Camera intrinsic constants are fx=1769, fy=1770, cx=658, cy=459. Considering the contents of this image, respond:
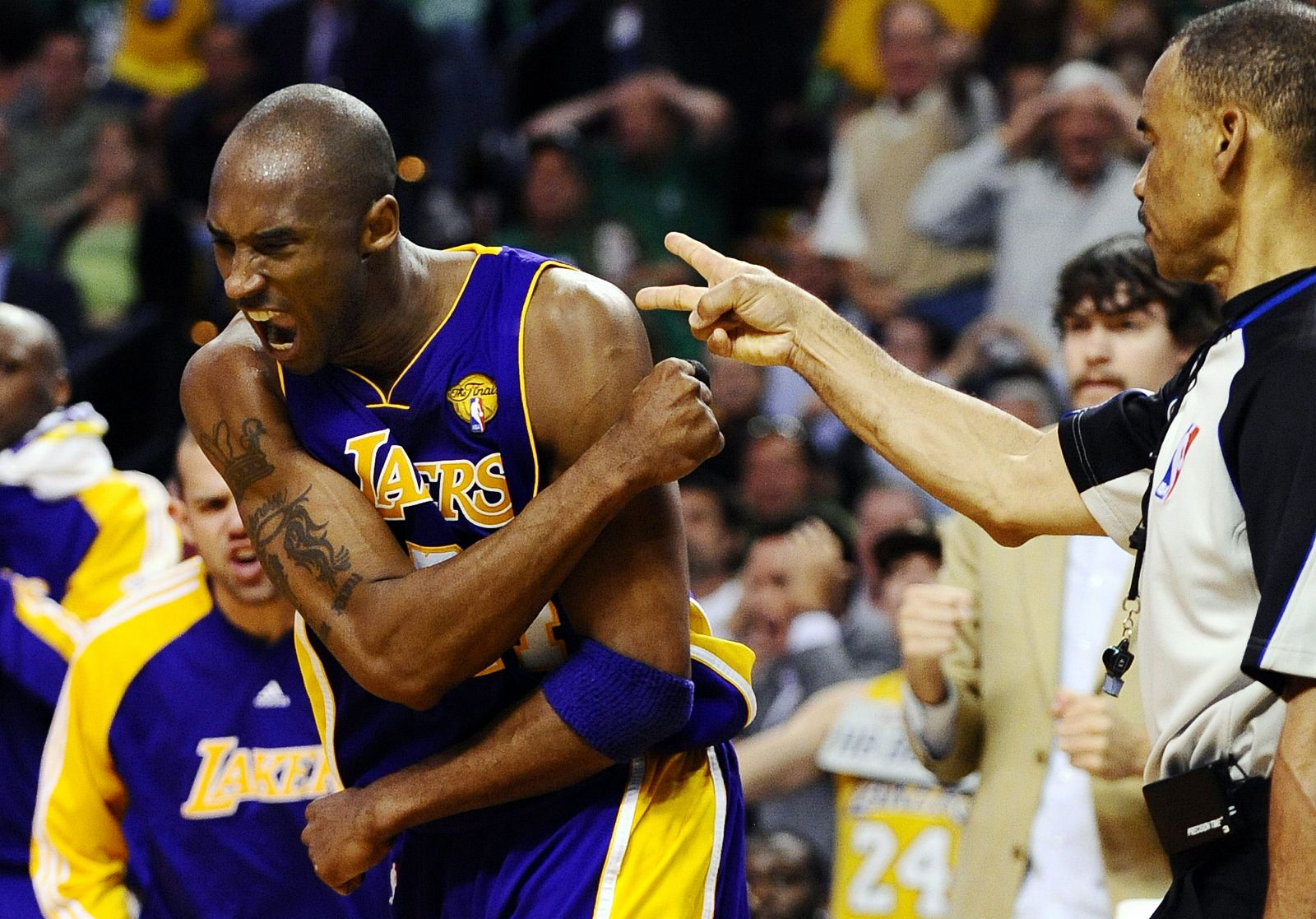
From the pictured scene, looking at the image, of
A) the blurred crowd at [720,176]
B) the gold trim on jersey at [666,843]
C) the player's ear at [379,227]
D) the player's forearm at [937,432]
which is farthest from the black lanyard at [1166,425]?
the blurred crowd at [720,176]

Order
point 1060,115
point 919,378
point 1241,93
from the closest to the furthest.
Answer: point 1241,93
point 919,378
point 1060,115

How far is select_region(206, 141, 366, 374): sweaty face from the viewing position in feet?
8.95

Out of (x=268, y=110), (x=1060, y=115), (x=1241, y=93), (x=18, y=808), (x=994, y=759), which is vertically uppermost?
(x=1241, y=93)

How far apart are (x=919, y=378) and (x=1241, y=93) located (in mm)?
807

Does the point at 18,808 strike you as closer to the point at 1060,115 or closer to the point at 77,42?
the point at 1060,115

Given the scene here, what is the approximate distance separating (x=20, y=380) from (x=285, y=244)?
101 inches

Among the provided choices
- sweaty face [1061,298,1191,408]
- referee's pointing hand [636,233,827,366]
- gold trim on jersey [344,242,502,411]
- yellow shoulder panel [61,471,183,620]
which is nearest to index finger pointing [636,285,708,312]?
referee's pointing hand [636,233,827,366]

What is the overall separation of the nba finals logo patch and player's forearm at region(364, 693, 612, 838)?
A: 17.5 inches

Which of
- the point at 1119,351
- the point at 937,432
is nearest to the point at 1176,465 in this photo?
the point at 937,432

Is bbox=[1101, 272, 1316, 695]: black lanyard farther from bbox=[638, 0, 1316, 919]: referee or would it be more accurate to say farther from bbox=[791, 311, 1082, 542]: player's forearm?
bbox=[791, 311, 1082, 542]: player's forearm

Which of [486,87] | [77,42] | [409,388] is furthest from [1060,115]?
[77,42]

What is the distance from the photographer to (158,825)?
378cm

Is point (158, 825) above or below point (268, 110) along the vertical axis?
below

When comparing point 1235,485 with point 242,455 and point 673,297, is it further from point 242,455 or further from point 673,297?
Result: point 242,455
